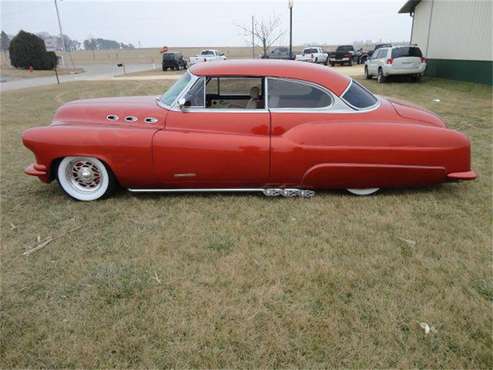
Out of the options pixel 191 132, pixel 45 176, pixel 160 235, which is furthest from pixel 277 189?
pixel 45 176

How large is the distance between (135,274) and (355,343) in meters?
1.66

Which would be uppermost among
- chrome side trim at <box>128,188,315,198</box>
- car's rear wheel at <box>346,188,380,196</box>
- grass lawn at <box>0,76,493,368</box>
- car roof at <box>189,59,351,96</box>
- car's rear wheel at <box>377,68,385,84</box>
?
car roof at <box>189,59,351,96</box>

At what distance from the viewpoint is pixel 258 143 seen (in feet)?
13.1

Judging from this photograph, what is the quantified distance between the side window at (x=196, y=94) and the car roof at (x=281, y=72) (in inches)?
4.6

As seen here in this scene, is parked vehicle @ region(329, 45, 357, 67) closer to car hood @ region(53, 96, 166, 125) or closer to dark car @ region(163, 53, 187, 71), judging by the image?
dark car @ region(163, 53, 187, 71)

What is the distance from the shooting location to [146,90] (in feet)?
50.3

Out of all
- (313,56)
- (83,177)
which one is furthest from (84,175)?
(313,56)

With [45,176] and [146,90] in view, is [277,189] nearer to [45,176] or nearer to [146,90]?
[45,176]

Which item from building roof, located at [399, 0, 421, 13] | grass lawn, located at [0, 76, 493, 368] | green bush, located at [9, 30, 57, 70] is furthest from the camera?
green bush, located at [9, 30, 57, 70]

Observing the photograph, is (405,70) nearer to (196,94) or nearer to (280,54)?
(196,94)

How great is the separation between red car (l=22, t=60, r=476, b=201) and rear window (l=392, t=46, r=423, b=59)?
13.1m

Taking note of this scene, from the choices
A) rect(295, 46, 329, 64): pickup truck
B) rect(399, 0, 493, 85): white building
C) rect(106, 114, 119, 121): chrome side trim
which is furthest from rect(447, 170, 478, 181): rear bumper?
rect(295, 46, 329, 64): pickup truck

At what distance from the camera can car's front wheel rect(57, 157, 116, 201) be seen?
4145mm

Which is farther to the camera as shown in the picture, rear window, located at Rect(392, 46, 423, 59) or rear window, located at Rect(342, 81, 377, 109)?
rear window, located at Rect(392, 46, 423, 59)
